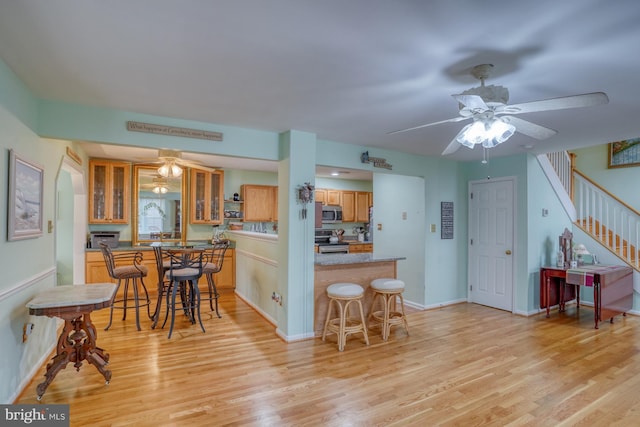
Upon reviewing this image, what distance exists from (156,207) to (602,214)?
751 cm

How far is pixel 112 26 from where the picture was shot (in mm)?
1741

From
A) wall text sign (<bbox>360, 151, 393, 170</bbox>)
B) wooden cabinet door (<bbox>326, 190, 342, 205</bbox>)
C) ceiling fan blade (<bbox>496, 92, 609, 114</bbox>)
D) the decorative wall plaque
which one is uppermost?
wall text sign (<bbox>360, 151, 393, 170</bbox>)

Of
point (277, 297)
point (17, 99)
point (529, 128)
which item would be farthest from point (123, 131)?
point (529, 128)

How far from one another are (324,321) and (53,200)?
122 inches

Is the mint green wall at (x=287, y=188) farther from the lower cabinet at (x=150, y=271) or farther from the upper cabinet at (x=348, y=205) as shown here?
the upper cabinet at (x=348, y=205)

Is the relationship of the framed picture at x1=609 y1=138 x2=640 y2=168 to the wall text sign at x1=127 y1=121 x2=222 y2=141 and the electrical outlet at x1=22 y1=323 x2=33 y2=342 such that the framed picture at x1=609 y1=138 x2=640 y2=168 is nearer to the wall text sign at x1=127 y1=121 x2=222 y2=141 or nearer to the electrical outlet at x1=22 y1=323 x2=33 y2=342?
the wall text sign at x1=127 y1=121 x2=222 y2=141

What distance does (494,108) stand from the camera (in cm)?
215

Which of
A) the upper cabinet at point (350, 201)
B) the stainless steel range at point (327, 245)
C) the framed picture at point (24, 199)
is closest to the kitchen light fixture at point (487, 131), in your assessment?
the framed picture at point (24, 199)

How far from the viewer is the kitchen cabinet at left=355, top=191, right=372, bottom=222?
7.80 m

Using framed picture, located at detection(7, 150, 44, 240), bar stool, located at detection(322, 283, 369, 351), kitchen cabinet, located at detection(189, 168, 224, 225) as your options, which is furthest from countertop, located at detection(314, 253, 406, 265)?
kitchen cabinet, located at detection(189, 168, 224, 225)

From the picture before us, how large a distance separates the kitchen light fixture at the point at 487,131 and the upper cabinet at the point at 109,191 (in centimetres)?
550

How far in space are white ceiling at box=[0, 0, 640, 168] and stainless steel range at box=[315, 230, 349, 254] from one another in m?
3.92

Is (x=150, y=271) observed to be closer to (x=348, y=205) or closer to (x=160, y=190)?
(x=160, y=190)

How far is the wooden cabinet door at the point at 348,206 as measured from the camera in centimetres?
766
